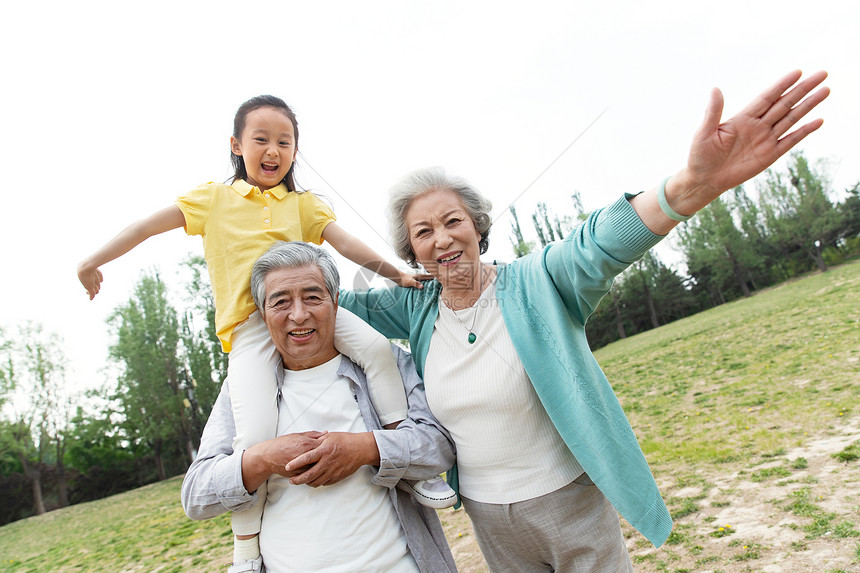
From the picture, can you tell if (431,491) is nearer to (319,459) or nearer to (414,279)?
(319,459)

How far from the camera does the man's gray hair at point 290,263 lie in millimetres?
2176

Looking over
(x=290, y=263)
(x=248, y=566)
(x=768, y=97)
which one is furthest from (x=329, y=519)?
(x=768, y=97)

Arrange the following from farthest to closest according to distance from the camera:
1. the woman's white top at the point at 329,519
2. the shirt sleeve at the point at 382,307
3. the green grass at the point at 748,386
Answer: the green grass at the point at 748,386, the shirt sleeve at the point at 382,307, the woman's white top at the point at 329,519

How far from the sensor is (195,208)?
Result: 2434mm

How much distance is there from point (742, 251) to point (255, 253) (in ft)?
146

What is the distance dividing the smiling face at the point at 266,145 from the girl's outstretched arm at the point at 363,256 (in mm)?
407

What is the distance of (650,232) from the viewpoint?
162 centimetres

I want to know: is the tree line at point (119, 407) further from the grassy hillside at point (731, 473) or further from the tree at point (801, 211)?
the tree at point (801, 211)

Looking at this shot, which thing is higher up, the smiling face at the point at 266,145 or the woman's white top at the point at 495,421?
the smiling face at the point at 266,145

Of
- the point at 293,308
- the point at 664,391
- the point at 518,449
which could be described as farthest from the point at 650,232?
the point at 664,391

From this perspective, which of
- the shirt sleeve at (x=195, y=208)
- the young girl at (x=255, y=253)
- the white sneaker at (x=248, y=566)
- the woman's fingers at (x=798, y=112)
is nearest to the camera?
the woman's fingers at (x=798, y=112)

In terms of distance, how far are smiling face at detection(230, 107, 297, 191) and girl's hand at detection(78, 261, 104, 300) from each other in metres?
0.87

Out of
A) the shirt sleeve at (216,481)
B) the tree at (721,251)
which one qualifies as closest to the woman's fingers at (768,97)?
the shirt sleeve at (216,481)

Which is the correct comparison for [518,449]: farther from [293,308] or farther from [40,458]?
[40,458]
